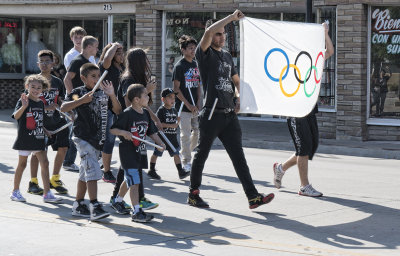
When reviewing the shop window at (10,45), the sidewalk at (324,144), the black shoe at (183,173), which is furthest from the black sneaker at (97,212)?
the shop window at (10,45)

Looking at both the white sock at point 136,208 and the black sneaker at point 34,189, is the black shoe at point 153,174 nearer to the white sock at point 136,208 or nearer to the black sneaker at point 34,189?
the black sneaker at point 34,189

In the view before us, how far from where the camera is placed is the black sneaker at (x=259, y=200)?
862 cm

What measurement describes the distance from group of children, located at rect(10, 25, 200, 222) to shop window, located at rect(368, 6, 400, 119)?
7.11 metres

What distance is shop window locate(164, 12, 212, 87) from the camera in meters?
20.0

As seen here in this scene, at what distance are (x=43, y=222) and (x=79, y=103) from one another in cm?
125

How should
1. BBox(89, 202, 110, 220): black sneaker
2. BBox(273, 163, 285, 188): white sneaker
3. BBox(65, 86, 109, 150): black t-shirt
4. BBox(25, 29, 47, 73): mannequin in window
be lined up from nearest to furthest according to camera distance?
BBox(89, 202, 110, 220): black sneaker, BBox(65, 86, 109, 150): black t-shirt, BBox(273, 163, 285, 188): white sneaker, BBox(25, 29, 47, 73): mannequin in window

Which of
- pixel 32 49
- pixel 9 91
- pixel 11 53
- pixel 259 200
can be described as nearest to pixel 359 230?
pixel 259 200

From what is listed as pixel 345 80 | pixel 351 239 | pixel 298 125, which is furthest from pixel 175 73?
pixel 345 80

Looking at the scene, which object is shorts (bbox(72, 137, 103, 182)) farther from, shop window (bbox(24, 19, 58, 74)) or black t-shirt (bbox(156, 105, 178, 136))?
shop window (bbox(24, 19, 58, 74))

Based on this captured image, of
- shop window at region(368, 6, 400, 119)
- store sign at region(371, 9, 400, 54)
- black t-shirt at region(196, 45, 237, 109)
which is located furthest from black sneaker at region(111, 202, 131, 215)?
store sign at region(371, 9, 400, 54)

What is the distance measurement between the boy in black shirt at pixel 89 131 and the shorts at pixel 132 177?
1.07 ft

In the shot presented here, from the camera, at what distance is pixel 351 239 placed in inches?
290

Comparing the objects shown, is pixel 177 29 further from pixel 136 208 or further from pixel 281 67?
pixel 136 208

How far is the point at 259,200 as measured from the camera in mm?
8641
